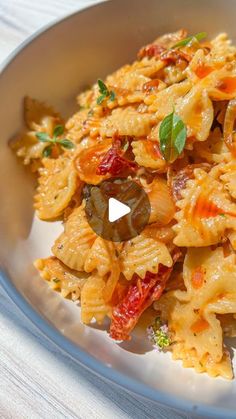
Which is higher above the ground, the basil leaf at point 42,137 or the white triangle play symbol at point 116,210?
the basil leaf at point 42,137

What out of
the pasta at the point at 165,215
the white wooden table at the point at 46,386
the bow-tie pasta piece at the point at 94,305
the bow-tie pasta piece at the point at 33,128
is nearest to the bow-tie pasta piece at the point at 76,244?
the pasta at the point at 165,215

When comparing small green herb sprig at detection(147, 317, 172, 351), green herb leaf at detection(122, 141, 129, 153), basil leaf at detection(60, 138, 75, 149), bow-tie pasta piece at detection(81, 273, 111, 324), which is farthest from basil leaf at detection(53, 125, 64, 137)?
small green herb sprig at detection(147, 317, 172, 351)

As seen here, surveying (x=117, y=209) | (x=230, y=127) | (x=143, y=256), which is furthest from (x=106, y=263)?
(x=230, y=127)

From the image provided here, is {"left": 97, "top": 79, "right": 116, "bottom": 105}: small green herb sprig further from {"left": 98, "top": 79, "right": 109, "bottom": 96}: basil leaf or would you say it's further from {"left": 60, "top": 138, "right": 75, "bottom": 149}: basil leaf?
{"left": 60, "top": 138, "right": 75, "bottom": 149}: basil leaf

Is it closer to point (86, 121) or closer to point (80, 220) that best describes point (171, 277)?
→ point (80, 220)

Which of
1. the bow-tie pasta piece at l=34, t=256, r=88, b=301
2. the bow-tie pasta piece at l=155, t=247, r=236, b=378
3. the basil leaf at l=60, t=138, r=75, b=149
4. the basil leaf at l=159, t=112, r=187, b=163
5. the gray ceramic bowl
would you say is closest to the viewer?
the gray ceramic bowl

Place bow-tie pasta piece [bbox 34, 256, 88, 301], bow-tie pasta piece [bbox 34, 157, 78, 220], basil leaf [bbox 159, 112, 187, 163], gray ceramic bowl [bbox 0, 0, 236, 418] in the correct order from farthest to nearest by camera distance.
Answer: bow-tie pasta piece [bbox 34, 157, 78, 220] → bow-tie pasta piece [bbox 34, 256, 88, 301] → basil leaf [bbox 159, 112, 187, 163] → gray ceramic bowl [bbox 0, 0, 236, 418]

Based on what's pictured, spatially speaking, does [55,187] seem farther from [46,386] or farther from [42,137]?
[46,386]

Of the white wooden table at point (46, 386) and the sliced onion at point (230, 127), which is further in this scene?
the sliced onion at point (230, 127)

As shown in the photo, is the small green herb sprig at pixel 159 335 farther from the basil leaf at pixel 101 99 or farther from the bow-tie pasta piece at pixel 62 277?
the basil leaf at pixel 101 99
